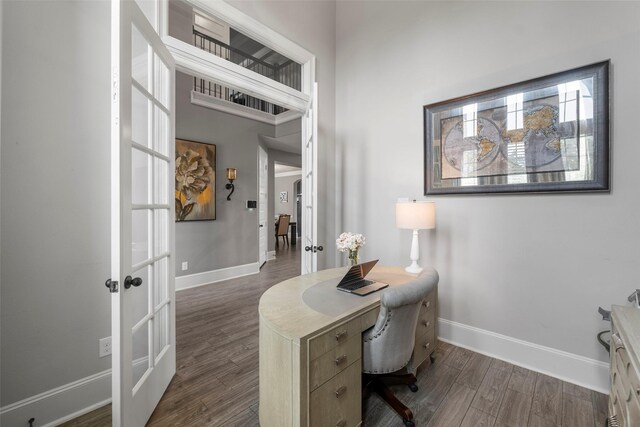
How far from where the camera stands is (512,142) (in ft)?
6.80

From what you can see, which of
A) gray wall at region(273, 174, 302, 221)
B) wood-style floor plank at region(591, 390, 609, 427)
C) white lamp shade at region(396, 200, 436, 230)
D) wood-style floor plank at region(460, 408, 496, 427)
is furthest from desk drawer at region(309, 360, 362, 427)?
gray wall at region(273, 174, 302, 221)

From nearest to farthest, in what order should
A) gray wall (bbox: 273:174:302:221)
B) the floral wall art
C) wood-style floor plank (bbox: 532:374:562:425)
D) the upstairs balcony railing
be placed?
wood-style floor plank (bbox: 532:374:562:425) → the upstairs balcony railing → the floral wall art → gray wall (bbox: 273:174:302:221)

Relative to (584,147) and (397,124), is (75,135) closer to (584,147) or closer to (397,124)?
(397,124)

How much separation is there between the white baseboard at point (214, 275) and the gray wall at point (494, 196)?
2491mm

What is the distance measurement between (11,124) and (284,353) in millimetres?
1777

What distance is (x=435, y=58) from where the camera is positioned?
8.14 feet

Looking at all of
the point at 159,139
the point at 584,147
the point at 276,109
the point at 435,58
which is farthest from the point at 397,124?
the point at 276,109

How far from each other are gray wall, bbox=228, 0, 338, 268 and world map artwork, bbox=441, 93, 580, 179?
1278 mm

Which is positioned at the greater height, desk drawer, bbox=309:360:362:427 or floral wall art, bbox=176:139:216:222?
floral wall art, bbox=176:139:216:222

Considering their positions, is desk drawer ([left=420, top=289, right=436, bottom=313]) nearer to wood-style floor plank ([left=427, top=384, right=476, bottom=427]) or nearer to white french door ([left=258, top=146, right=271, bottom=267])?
wood-style floor plank ([left=427, top=384, right=476, bottom=427])

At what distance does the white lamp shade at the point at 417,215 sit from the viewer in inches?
81.5

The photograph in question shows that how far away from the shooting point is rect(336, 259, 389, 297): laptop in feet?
5.47

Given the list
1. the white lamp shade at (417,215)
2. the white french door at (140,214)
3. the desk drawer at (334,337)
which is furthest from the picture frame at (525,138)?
the white french door at (140,214)

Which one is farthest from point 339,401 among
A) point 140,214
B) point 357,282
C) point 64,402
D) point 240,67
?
point 240,67
